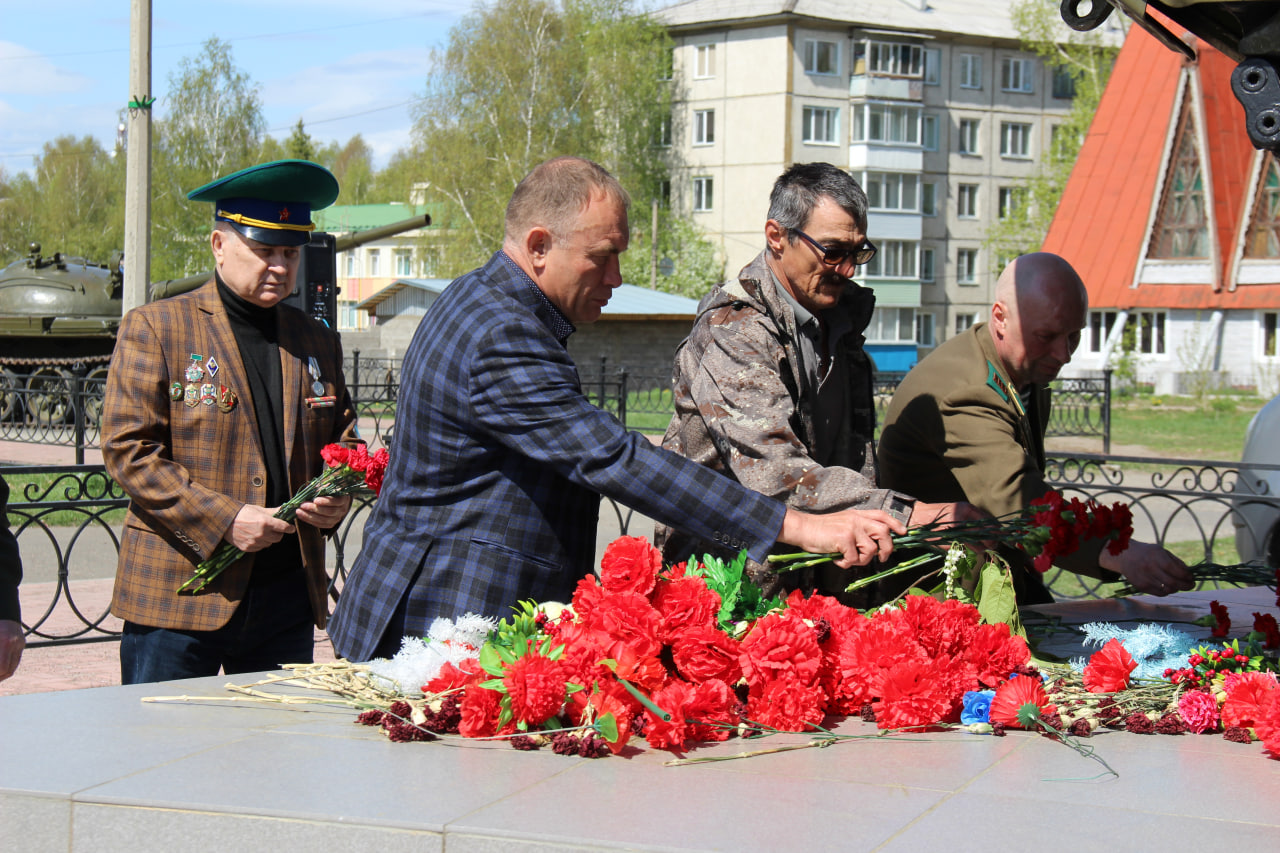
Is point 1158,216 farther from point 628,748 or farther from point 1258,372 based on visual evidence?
point 628,748

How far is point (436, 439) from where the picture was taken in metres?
2.57

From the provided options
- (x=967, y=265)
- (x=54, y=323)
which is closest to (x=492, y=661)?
(x=54, y=323)

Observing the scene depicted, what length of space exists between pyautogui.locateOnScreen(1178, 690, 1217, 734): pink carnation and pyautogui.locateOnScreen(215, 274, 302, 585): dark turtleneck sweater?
7.20ft

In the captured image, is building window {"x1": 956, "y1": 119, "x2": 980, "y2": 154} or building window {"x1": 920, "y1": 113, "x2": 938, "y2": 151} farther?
building window {"x1": 956, "y1": 119, "x2": 980, "y2": 154}

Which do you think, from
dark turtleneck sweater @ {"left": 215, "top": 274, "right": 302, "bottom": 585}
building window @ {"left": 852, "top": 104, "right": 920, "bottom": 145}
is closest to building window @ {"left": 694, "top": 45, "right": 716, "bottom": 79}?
building window @ {"left": 852, "top": 104, "right": 920, "bottom": 145}

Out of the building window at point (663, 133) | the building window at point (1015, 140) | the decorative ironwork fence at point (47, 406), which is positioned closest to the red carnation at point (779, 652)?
the decorative ironwork fence at point (47, 406)

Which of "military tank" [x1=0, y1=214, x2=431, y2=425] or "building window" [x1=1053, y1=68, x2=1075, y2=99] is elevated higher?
"building window" [x1=1053, y1=68, x2=1075, y2=99]

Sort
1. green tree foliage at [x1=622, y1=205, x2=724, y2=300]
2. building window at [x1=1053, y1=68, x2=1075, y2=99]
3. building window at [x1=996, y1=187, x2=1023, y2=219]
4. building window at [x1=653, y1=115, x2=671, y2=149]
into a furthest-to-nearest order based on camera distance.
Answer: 1. building window at [x1=1053, y1=68, x2=1075, y2=99]
2. building window at [x1=996, y1=187, x2=1023, y2=219]
3. building window at [x1=653, y1=115, x2=671, y2=149]
4. green tree foliage at [x1=622, y1=205, x2=724, y2=300]

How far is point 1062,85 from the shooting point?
175 feet

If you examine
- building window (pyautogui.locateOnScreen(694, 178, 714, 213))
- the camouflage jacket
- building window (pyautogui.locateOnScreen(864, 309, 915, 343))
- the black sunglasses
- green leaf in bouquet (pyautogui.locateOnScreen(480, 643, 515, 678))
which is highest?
building window (pyautogui.locateOnScreen(694, 178, 714, 213))

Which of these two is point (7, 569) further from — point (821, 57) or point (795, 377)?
point (821, 57)

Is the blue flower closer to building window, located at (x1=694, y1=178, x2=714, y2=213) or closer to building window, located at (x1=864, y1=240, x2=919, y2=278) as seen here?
building window, located at (x1=694, y1=178, x2=714, y2=213)

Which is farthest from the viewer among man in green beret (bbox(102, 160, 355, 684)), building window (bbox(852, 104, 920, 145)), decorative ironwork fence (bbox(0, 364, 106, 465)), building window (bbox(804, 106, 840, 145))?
building window (bbox(852, 104, 920, 145))

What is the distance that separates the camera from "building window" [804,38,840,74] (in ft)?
158
